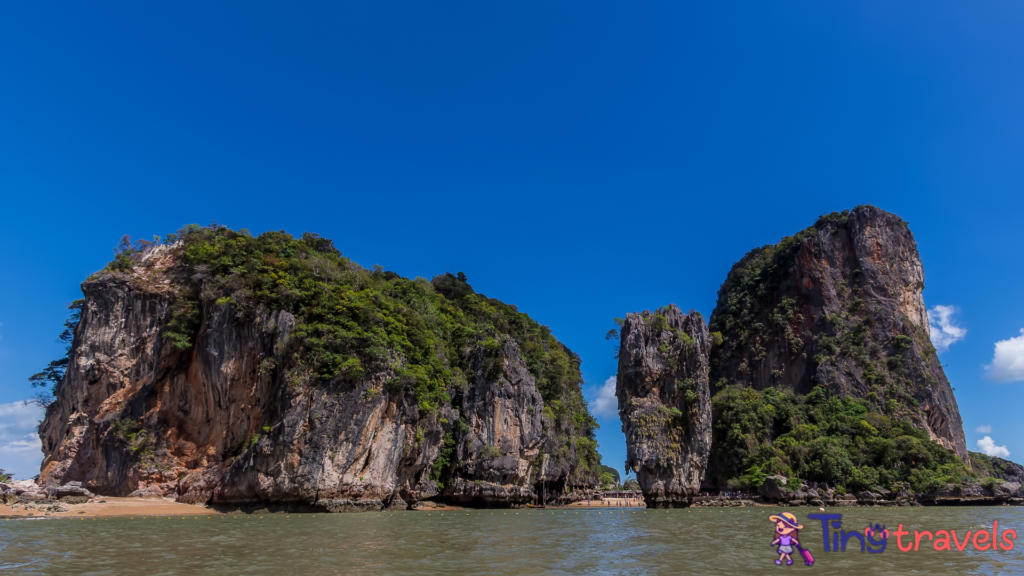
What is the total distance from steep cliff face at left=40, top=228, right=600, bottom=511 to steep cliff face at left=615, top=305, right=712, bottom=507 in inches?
378

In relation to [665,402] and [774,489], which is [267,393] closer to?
[665,402]

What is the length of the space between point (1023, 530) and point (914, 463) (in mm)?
29421

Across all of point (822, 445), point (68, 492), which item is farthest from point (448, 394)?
point (822, 445)

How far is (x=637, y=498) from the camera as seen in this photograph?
2606 inches

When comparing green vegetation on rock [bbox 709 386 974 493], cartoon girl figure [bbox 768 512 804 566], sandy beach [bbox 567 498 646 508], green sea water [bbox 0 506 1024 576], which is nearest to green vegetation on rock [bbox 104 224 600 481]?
sandy beach [bbox 567 498 646 508]

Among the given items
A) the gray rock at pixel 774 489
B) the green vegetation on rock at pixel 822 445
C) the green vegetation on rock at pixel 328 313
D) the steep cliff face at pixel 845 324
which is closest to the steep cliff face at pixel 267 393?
the green vegetation on rock at pixel 328 313

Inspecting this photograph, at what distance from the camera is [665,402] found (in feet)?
145

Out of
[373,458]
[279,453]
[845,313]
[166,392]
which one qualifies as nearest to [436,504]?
[373,458]

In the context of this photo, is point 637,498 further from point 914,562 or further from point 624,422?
point 914,562

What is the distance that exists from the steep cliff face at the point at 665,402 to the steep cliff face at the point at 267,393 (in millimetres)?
9605

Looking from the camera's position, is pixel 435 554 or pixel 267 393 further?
pixel 267 393

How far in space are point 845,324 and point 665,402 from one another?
2757cm

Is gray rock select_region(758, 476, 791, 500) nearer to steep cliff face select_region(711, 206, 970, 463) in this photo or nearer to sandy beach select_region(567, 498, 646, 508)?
sandy beach select_region(567, 498, 646, 508)

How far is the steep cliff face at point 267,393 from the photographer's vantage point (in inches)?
1128
